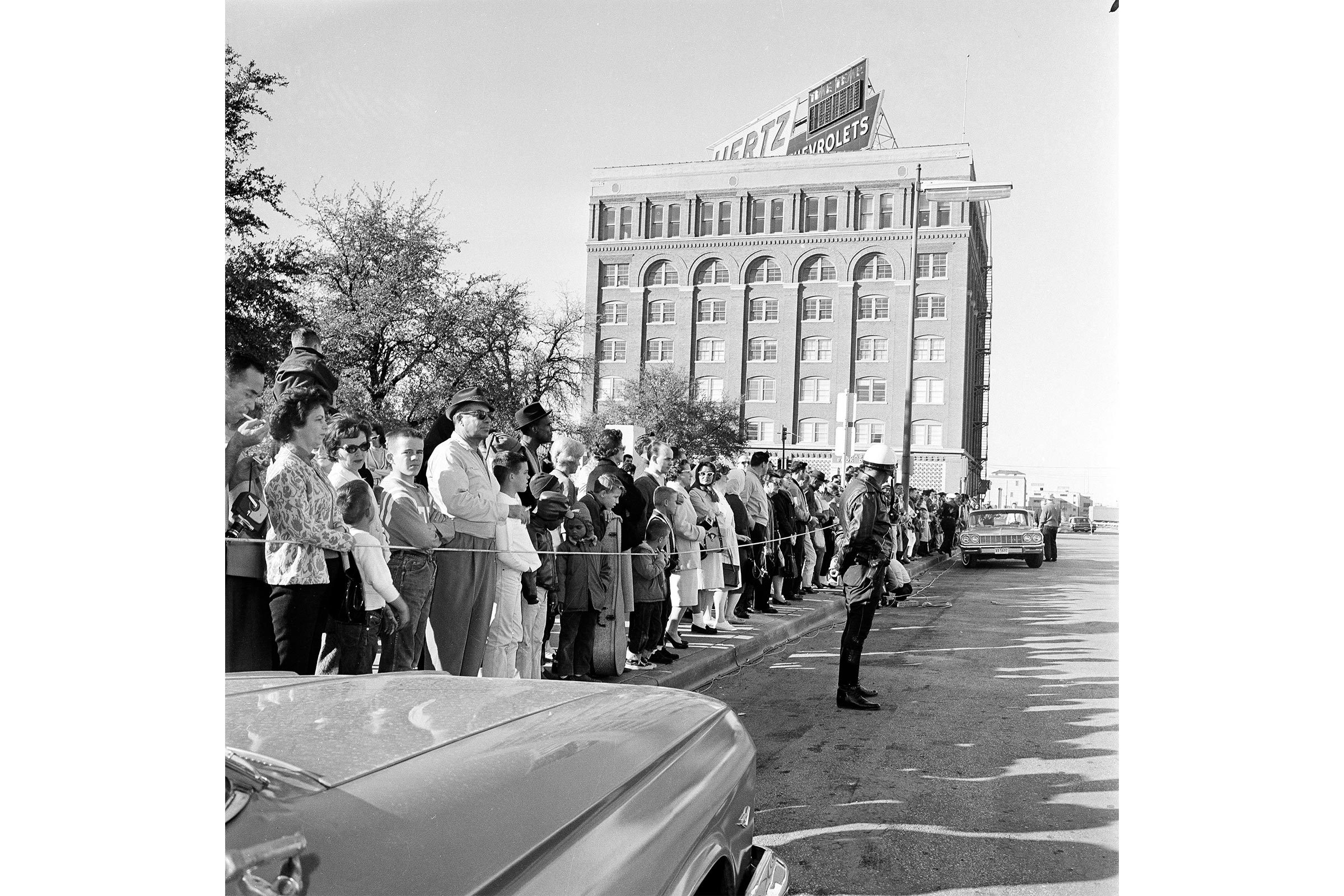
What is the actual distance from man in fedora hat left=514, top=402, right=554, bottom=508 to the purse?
172 cm

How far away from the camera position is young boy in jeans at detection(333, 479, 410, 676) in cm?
383

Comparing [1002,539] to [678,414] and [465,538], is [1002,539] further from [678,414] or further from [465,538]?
[678,414]

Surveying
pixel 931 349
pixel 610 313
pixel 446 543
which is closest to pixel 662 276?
pixel 610 313

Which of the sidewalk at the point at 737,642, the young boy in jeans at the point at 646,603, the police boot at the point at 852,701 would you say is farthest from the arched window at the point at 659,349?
the police boot at the point at 852,701

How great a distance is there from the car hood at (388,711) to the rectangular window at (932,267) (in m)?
31.7

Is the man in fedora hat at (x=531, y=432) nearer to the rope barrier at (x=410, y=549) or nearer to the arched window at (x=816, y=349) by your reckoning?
the rope barrier at (x=410, y=549)

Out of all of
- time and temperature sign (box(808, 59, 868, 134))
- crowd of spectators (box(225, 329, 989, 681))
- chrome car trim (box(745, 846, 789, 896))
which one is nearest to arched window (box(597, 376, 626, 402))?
time and temperature sign (box(808, 59, 868, 134))

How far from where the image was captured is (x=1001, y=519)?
1977 centimetres

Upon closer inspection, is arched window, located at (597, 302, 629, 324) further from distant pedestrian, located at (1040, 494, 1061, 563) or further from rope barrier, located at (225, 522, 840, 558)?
distant pedestrian, located at (1040, 494, 1061, 563)

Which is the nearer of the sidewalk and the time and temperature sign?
the time and temperature sign

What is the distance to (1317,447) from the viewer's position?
5.44ft
